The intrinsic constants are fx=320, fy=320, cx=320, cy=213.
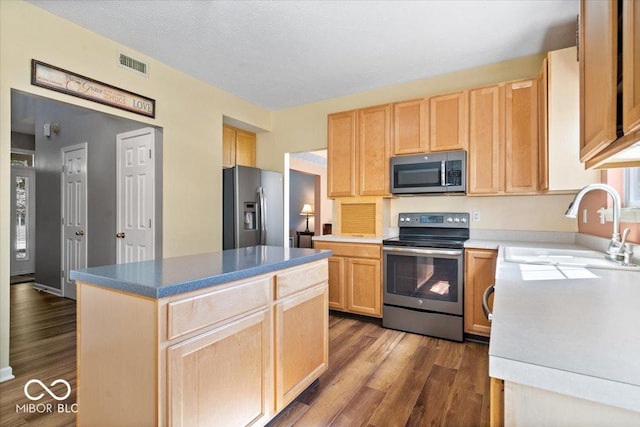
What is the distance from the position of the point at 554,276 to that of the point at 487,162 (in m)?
1.86

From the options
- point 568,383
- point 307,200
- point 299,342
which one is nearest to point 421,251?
point 299,342

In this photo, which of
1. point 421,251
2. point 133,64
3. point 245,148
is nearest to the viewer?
point 133,64

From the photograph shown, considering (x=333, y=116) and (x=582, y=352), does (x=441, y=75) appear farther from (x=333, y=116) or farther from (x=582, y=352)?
(x=582, y=352)

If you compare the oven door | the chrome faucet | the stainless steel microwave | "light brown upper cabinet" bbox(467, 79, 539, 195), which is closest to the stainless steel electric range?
the oven door

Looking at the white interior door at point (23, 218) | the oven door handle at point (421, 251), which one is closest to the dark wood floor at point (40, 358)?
the white interior door at point (23, 218)

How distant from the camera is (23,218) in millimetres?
5945

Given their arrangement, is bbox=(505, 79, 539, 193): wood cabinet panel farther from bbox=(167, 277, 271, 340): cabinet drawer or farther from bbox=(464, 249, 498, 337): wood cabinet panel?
bbox=(167, 277, 271, 340): cabinet drawer

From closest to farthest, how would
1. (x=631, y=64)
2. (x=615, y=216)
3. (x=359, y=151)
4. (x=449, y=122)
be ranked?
1. (x=631, y=64)
2. (x=615, y=216)
3. (x=449, y=122)
4. (x=359, y=151)

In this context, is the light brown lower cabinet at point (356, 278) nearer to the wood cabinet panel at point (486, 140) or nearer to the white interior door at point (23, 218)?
the wood cabinet panel at point (486, 140)

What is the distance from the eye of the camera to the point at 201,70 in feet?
10.8

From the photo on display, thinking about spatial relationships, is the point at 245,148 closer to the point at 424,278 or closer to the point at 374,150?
the point at 374,150

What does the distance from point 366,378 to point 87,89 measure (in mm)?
3089

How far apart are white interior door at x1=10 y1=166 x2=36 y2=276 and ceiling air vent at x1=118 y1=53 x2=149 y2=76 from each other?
478 centimetres

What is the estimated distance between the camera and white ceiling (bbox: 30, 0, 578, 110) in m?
2.27
